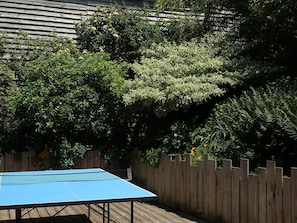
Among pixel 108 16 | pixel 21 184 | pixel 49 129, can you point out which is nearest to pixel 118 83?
pixel 49 129

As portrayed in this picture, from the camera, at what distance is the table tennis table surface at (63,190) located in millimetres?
3891

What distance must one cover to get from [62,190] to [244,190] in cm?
221

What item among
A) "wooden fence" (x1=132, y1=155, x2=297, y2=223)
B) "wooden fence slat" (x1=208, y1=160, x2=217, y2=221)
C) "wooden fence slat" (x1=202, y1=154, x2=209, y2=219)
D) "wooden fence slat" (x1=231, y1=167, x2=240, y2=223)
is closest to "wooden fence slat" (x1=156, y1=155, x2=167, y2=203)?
"wooden fence" (x1=132, y1=155, x2=297, y2=223)

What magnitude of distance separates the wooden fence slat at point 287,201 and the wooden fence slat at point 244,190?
2.25 ft

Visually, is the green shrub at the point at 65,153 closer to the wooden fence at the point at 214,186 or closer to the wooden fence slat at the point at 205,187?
the wooden fence at the point at 214,186

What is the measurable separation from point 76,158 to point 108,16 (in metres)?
3.85

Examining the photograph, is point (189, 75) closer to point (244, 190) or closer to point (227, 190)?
point (227, 190)

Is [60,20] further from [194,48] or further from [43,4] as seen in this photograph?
[194,48]

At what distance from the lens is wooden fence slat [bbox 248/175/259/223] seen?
16.3ft

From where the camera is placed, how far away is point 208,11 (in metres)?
9.84

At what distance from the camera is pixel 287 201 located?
445 centimetres

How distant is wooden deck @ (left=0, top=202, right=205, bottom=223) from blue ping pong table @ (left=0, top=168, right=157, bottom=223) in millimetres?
601

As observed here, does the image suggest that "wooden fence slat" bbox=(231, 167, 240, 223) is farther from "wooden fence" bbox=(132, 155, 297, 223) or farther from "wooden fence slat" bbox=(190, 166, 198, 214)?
"wooden fence slat" bbox=(190, 166, 198, 214)

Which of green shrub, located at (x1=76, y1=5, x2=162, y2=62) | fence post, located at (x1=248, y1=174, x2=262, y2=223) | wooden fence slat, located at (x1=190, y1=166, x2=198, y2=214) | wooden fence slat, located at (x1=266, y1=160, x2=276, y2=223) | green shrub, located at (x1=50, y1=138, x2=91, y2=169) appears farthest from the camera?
green shrub, located at (x1=76, y1=5, x2=162, y2=62)
